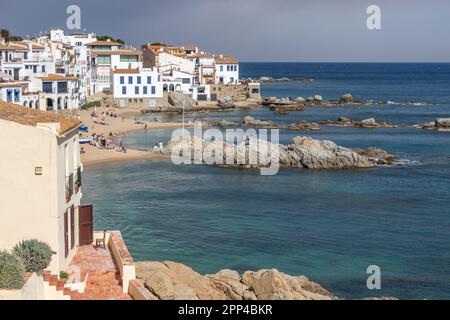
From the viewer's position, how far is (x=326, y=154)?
50.5m

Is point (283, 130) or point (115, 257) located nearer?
point (115, 257)

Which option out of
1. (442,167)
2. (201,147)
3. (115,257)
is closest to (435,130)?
(442,167)

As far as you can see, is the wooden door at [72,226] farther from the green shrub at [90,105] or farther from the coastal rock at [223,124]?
the green shrub at [90,105]

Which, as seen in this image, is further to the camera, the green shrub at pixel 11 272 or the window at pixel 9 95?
the window at pixel 9 95

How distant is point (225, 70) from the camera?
368 feet

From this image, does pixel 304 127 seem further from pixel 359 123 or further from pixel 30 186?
pixel 30 186

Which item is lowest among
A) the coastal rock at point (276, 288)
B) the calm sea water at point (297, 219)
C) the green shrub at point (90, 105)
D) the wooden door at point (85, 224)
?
the calm sea water at point (297, 219)

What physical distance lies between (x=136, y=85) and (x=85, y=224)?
246ft

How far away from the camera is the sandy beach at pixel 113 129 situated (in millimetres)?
52188

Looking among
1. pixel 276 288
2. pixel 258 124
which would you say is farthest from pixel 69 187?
pixel 258 124

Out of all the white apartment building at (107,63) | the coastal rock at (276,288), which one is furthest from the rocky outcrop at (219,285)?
the white apartment building at (107,63)

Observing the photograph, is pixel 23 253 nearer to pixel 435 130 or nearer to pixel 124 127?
pixel 124 127

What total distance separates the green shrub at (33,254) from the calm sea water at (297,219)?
1077 cm
